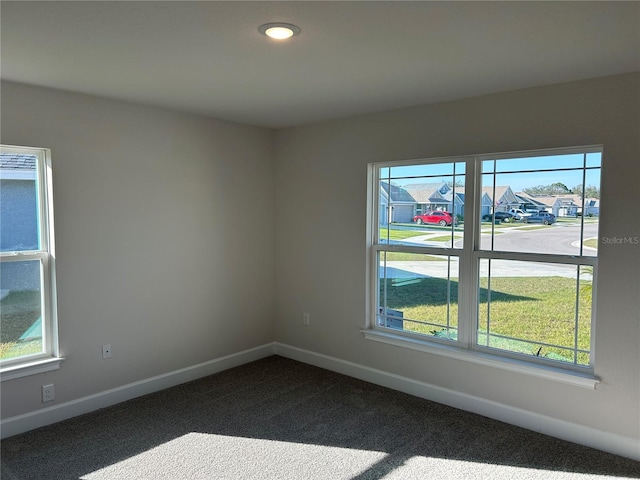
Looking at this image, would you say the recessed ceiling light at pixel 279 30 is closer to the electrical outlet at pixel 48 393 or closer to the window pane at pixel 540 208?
the window pane at pixel 540 208

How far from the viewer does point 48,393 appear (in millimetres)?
3186

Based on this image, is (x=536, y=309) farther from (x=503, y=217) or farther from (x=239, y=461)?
(x=239, y=461)

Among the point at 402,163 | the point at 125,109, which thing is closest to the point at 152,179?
the point at 125,109

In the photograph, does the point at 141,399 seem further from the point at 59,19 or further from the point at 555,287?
the point at 555,287

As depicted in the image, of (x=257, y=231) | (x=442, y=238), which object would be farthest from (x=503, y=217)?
(x=257, y=231)

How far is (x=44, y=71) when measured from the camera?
2721 millimetres

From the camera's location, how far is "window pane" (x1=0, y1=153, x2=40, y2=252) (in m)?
3.04

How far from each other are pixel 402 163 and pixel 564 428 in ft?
7.25

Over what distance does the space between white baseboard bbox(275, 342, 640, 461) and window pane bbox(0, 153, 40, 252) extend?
8.39ft

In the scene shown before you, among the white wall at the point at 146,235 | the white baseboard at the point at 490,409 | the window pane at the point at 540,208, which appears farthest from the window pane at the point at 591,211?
the white wall at the point at 146,235

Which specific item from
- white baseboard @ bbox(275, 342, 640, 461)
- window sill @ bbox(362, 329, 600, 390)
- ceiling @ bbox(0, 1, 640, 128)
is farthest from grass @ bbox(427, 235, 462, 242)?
white baseboard @ bbox(275, 342, 640, 461)

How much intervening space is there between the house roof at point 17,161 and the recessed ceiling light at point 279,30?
2024 millimetres

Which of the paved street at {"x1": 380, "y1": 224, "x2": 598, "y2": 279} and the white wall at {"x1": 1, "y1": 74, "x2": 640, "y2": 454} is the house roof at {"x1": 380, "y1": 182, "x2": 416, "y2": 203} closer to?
the white wall at {"x1": 1, "y1": 74, "x2": 640, "y2": 454}

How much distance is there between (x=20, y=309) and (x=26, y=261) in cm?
33
